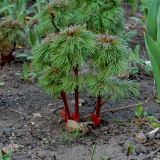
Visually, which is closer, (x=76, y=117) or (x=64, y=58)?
(x=64, y=58)

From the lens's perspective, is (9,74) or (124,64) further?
(9,74)

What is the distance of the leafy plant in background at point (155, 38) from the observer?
2967mm

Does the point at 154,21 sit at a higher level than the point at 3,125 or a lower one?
higher

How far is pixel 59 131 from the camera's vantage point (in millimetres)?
3074

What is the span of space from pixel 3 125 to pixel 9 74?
0.90 m

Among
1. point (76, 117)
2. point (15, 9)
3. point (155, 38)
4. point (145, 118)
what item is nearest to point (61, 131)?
point (76, 117)

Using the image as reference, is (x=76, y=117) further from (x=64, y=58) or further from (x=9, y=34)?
(x=9, y=34)

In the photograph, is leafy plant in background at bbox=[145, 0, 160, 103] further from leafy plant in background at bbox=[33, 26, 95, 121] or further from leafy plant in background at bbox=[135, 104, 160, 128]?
leafy plant in background at bbox=[33, 26, 95, 121]

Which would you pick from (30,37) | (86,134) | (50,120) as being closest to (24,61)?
(30,37)

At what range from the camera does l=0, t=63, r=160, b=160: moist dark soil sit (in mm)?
2842

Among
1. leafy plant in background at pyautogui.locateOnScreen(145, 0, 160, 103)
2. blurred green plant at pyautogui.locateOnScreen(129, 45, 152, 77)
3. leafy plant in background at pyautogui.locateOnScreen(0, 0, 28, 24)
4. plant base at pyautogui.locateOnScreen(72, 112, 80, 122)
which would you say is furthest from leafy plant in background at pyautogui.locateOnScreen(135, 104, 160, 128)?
leafy plant in background at pyautogui.locateOnScreen(0, 0, 28, 24)

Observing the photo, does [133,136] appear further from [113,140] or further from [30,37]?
[30,37]

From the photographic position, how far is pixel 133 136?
3008 mm

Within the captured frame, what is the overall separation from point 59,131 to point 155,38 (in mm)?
861
